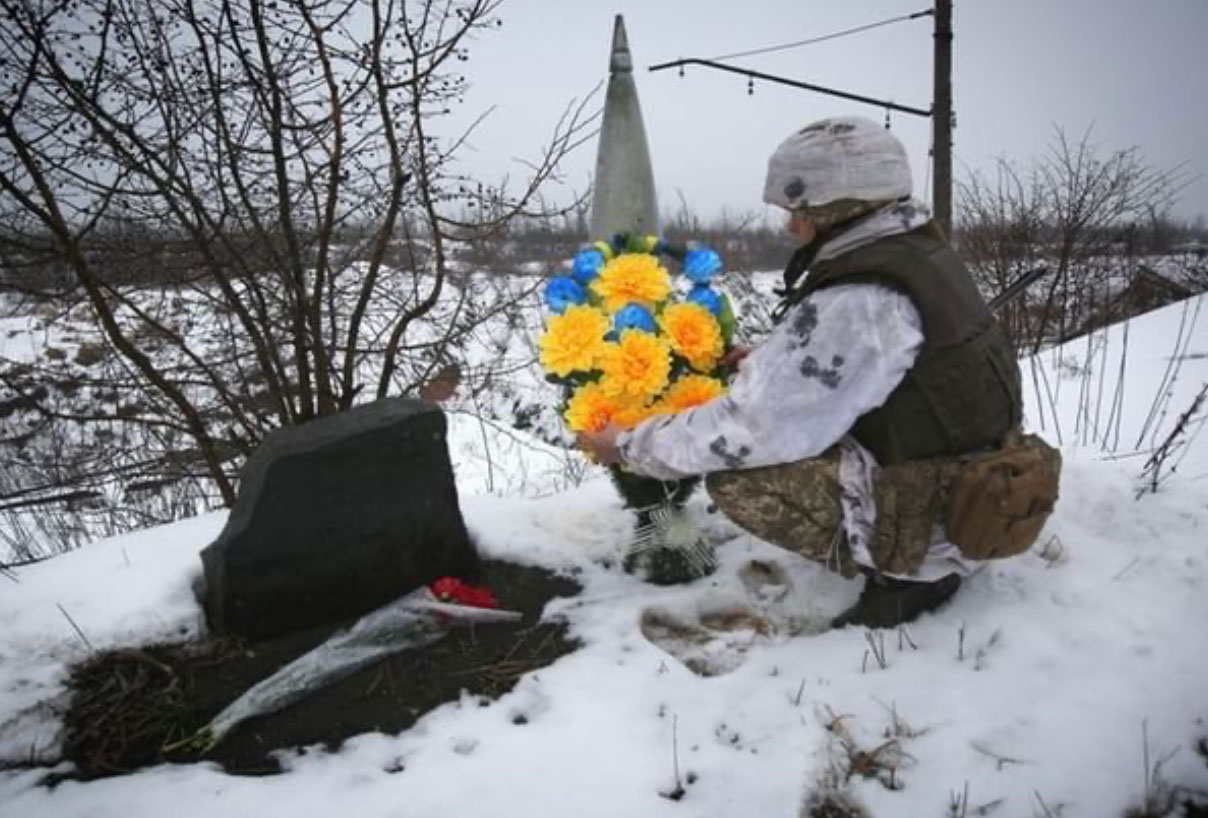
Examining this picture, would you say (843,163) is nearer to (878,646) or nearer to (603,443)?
(603,443)

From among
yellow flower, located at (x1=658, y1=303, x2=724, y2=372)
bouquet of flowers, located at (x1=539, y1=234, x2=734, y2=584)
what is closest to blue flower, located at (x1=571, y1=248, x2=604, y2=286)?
bouquet of flowers, located at (x1=539, y1=234, x2=734, y2=584)

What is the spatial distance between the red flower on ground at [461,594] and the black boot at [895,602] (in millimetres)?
1209

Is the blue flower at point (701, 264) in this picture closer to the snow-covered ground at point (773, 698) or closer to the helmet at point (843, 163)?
the helmet at point (843, 163)

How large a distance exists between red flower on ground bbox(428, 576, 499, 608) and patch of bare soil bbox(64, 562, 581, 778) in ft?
0.29

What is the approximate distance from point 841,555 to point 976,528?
423mm

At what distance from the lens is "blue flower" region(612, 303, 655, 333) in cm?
227

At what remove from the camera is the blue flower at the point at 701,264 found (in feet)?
7.81

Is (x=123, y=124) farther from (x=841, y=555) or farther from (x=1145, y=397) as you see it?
(x=1145, y=397)

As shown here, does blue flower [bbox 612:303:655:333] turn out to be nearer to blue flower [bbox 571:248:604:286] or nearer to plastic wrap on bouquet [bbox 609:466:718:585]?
blue flower [bbox 571:248:604:286]

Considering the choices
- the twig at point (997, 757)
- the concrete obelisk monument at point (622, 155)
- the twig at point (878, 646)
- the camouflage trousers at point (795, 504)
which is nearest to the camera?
the twig at point (997, 757)

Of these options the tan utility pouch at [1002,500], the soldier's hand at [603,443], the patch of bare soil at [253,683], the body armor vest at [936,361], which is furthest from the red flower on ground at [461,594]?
the tan utility pouch at [1002,500]

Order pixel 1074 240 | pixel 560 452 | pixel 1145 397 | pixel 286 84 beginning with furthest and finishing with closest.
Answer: pixel 560 452 < pixel 1074 240 < pixel 1145 397 < pixel 286 84

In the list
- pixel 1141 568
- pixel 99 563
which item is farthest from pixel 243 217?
pixel 1141 568

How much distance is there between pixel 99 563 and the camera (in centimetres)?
272
